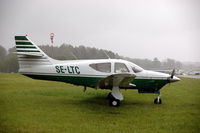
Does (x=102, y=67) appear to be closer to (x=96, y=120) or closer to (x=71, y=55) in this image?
(x=71, y=55)

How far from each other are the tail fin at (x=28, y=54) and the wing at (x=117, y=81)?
94.1 inches

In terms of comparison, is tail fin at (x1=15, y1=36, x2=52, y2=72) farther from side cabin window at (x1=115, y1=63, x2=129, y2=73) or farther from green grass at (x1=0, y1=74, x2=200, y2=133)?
side cabin window at (x1=115, y1=63, x2=129, y2=73)

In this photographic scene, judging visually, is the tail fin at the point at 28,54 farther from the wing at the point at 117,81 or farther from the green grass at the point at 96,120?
the wing at the point at 117,81

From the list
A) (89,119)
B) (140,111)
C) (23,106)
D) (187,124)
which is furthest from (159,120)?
(23,106)

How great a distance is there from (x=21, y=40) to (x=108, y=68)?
3560 millimetres

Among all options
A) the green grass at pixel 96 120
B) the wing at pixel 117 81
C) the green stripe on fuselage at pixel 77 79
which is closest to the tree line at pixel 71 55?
the green stripe on fuselage at pixel 77 79

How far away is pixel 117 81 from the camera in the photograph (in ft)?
24.7

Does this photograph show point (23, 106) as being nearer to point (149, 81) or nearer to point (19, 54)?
point (19, 54)

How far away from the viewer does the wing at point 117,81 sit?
23.4ft

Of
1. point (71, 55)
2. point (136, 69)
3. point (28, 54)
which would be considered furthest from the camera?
point (71, 55)

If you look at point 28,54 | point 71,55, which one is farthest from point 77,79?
point 28,54

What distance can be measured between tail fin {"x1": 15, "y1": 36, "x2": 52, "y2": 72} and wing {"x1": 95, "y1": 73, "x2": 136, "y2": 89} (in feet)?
7.84

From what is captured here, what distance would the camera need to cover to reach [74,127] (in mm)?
4852

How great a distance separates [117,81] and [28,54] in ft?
11.8
